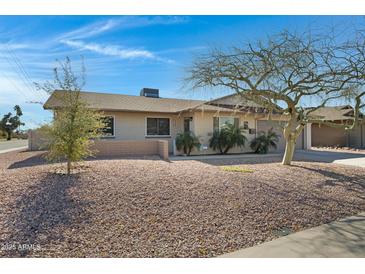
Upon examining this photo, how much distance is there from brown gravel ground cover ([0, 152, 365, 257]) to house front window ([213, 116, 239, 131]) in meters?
8.82

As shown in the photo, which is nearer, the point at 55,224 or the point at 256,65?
the point at 55,224

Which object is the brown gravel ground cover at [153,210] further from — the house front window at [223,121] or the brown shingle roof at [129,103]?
the house front window at [223,121]

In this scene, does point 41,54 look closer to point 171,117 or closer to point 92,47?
point 92,47

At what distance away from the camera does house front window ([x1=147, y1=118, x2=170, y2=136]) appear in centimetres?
1680

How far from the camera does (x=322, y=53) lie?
888cm

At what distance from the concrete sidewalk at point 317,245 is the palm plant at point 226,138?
35.7 feet

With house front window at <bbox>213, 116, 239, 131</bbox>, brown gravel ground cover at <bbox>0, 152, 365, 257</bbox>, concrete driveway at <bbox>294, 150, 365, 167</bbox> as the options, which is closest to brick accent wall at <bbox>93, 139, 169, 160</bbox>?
house front window at <bbox>213, 116, 239, 131</bbox>

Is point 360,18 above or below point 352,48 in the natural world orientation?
above

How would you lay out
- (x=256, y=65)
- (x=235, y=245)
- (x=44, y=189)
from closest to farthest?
(x=235, y=245) → (x=44, y=189) → (x=256, y=65)

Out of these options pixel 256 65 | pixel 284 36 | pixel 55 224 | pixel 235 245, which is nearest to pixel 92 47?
pixel 256 65

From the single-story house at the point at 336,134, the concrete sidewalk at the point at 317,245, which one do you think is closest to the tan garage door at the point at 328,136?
the single-story house at the point at 336,134

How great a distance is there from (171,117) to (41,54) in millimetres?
8753

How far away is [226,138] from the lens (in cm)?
1548

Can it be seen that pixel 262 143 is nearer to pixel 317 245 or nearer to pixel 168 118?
pixel 168 118
